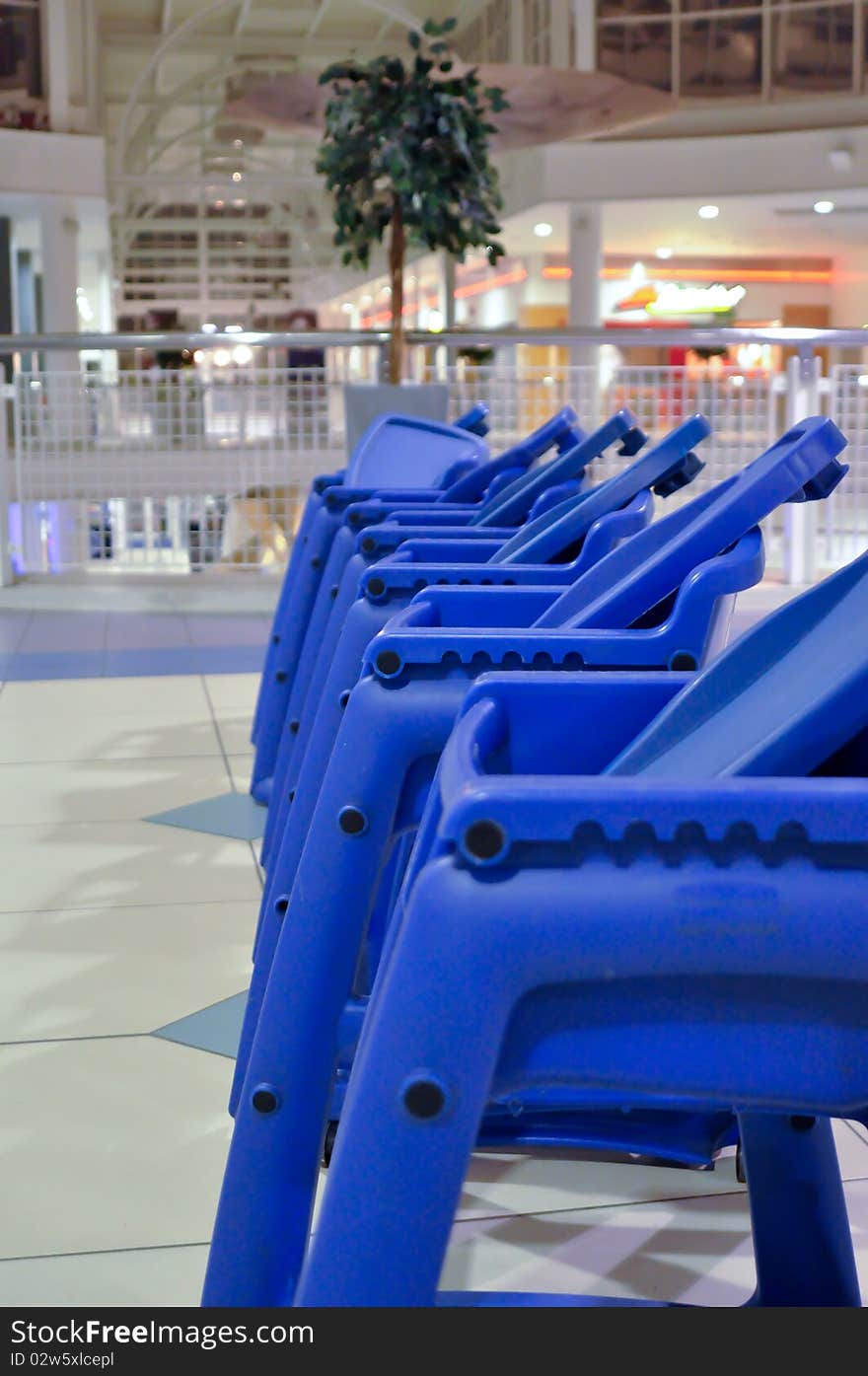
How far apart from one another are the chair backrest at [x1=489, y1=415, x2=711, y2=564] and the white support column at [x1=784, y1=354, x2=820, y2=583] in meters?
4.74

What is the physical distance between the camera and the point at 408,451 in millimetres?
3486

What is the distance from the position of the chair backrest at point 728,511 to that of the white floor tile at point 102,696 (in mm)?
2936

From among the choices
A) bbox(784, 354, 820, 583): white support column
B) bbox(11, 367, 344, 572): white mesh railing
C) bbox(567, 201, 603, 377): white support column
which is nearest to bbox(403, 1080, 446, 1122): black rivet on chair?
bbox(784, 354, 820, 583): white support column

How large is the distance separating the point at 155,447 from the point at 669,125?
1271cm

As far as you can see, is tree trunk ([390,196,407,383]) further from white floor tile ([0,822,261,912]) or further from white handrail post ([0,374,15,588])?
white floor tile ([0,822,261,912])

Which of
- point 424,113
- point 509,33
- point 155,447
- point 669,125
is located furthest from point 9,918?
point 509,33

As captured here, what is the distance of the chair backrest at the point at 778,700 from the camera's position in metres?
0.74

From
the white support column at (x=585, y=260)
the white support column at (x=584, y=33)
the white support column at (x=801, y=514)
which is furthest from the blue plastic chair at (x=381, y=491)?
the white support column at (x=584, y=33)

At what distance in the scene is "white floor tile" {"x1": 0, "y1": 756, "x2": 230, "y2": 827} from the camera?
10.5 ft

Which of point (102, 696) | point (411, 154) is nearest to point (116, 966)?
point (102, 696)

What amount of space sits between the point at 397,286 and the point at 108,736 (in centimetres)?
298

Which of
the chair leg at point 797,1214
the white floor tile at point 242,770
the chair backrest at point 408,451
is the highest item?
the chair backrest at point 408,451

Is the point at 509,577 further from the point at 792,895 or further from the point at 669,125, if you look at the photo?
the point at 669,125

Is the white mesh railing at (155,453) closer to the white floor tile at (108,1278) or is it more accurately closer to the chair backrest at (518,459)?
the chair backrest at (518,459)
